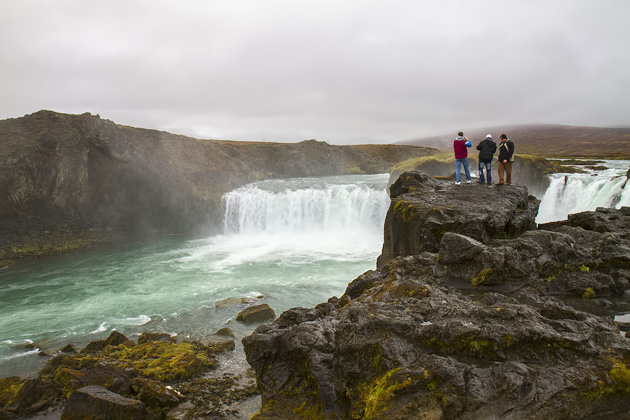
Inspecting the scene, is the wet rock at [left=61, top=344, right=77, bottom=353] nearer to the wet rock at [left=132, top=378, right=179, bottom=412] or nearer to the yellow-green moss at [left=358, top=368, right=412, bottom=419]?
the wet rock at [left=132, top=378, right=179, bottom=412]

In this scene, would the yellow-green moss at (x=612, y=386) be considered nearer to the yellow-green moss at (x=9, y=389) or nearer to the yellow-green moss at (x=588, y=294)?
the yellow-green moss at (x=588, y=294)

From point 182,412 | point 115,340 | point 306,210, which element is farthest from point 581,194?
point 115,340

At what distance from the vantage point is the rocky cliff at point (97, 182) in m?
32.4

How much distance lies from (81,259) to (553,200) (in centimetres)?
3712

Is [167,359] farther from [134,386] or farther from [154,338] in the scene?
[154,338]

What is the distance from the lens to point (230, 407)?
9.48m

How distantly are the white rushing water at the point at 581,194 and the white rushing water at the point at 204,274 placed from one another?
13.1m

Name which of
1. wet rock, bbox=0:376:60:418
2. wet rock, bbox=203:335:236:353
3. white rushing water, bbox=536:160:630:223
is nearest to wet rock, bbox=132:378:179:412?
wet rock, bbox=0:376:60:418

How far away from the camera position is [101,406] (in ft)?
28.5

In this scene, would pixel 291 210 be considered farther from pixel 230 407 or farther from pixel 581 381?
pixel 581 381

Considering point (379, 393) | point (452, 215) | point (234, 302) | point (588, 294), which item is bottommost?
point (234, 302)

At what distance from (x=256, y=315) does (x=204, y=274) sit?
10.2 m

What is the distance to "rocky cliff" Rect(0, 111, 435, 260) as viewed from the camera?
106 feet

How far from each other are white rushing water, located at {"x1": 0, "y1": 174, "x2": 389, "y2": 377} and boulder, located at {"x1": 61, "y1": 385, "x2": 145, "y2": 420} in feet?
19.4
